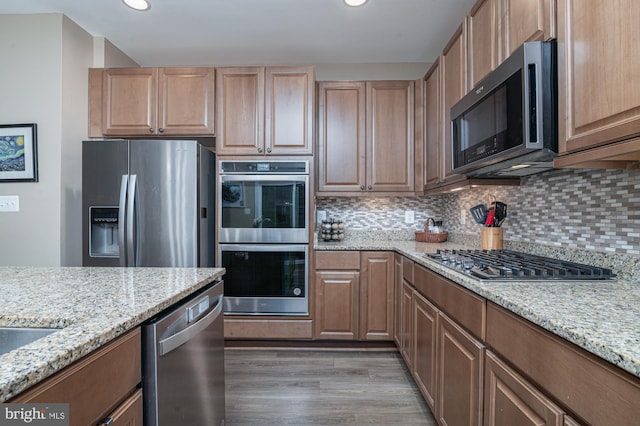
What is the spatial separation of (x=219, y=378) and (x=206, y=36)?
259 centimetres

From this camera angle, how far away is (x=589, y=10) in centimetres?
101

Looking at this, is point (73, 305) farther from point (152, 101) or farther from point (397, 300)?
point (152, 101)

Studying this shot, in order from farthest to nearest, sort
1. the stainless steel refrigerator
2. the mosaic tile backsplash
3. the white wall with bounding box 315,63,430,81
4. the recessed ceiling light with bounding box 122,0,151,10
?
1. the white wall with bounding box 315,63,430,81
2. the stainless steel refrigerator
3. the recessed ceiling light with bounding box 122,0,151,10
4. the mosaic tile backsplash

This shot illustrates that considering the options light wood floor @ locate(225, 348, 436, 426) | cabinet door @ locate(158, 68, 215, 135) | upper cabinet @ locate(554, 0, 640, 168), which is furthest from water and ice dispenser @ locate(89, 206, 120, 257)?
upper cabinet @ locate(554, 0, 640, 168)

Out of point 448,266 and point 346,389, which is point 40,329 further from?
point 346,389

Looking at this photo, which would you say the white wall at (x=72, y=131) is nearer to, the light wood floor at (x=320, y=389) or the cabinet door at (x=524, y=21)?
the light wood floor at (x=320, y=389)

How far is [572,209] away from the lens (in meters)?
1.53

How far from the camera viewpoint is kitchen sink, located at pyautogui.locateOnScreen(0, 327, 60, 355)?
0.78 meters

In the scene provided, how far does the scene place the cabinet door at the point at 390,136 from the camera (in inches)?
111

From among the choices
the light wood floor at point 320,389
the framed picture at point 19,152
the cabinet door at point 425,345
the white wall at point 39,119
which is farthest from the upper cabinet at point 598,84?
the framed picture at point 19,152

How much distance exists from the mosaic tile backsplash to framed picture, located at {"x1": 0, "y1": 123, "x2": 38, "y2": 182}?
3.30 m

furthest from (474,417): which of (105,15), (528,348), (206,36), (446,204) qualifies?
(105,15)

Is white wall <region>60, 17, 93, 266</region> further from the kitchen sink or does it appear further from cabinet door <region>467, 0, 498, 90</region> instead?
cabinet door <region>467, 0, 498, 90</region>

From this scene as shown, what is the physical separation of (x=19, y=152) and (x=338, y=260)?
2.51 meters
